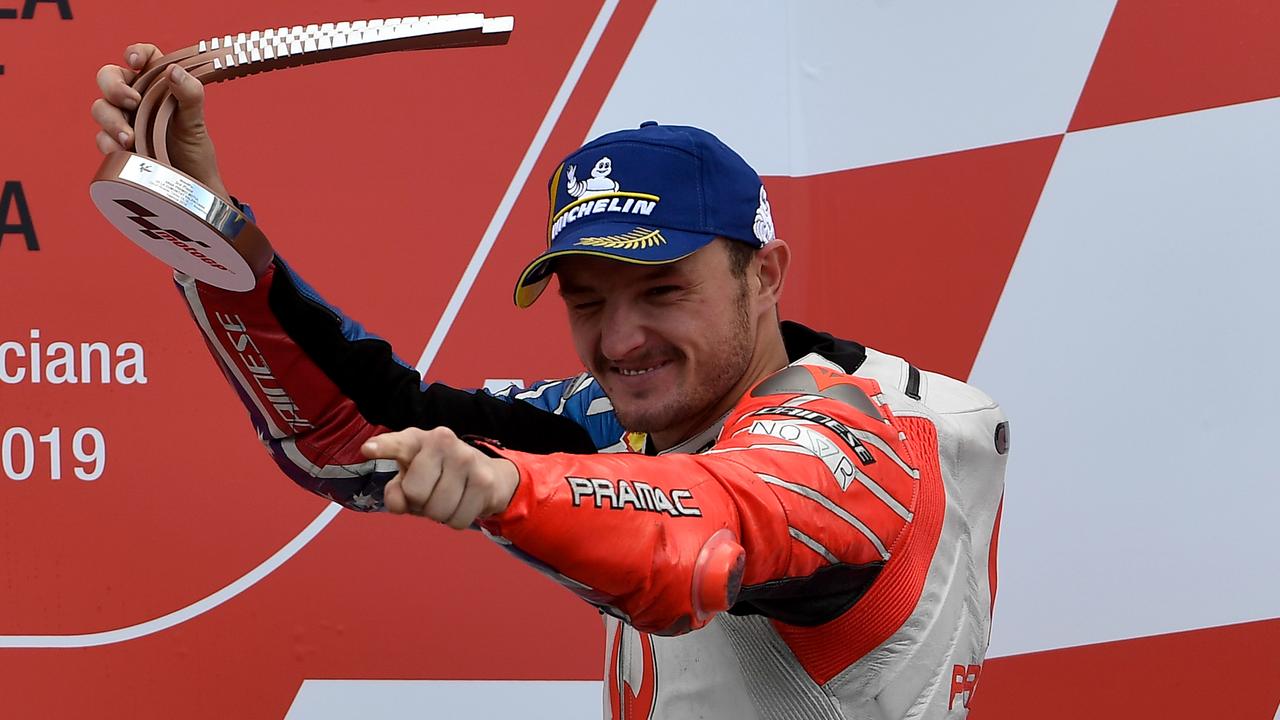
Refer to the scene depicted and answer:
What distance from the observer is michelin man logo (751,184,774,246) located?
110 cm

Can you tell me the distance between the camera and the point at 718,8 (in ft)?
6.00

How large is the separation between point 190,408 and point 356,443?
458mm

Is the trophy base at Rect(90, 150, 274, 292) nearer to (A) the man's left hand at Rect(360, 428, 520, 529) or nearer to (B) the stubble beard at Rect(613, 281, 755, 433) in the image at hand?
(B) the stubble beard at Rect(613, 281, 755, 433)

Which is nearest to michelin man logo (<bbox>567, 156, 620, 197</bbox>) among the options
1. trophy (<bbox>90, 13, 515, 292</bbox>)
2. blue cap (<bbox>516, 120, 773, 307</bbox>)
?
blue cap (<bbox>516, 120, 773, 307</bbox>)

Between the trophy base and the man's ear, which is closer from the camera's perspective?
the trophy base

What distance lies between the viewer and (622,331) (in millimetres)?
1056

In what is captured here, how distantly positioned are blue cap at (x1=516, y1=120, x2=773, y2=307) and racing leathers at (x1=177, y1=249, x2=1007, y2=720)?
0.13 meters

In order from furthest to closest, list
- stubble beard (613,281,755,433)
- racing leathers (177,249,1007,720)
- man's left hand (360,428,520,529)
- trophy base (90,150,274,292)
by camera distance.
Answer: stubble beard (613,281,755,433) < trophy base (90,150,274,292) < racing leathers (177,249,1007,720) < man's left hand (360,428,520,529)

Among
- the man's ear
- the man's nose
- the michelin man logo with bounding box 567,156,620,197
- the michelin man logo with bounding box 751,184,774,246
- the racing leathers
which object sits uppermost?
the michelin man logo with bounding box 567,156,620,197

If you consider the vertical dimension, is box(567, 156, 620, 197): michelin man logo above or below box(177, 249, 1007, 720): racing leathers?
above

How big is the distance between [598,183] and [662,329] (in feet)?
0.43

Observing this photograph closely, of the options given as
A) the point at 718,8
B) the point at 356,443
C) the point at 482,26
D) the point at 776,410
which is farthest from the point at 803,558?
the point at 718,8

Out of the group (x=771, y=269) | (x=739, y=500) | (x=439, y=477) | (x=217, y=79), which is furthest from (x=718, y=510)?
(x=217, y=79)

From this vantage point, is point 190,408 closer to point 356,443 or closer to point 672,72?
point 356,443
